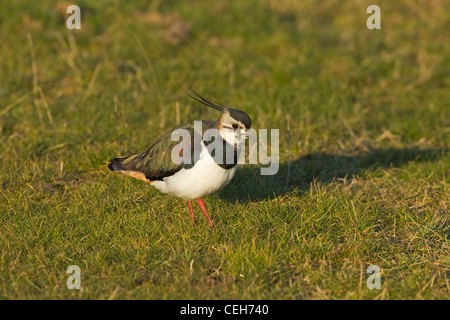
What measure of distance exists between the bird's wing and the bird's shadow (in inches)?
30.9

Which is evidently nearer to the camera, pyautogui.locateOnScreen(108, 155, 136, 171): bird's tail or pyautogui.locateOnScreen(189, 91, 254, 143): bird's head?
pyautogui.locateOnScreen(189, 91, 254, 143): bird's head

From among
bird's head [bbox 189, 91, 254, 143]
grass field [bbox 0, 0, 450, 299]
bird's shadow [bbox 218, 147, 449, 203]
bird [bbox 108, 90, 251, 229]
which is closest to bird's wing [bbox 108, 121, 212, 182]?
bird [bbox 108, 90, 251, 229]

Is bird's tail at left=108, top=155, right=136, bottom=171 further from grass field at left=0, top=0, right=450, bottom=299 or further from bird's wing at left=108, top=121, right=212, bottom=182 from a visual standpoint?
grass field at left=0, top=0, right=450, bottom=299

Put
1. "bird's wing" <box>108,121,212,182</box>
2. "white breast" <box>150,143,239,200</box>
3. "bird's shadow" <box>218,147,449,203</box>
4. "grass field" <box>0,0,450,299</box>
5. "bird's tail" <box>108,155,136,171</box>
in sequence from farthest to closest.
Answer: "bird's shadow" <box>218,147,449,203</box> → "bird's tail" <box>108,155,136,171</box> → "bird's wing" <box>108,121,212,182</box> → "white breast" <box>150,143,239,200</box> → "grass field" <box>0,0,450,299</box>

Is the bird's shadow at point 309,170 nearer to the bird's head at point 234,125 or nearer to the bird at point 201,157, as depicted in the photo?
the bird at point 201,157

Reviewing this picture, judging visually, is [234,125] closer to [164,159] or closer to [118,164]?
[164,159]

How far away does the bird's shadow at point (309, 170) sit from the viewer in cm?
564

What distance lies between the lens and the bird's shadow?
5.64m

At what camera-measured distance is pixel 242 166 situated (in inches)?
240

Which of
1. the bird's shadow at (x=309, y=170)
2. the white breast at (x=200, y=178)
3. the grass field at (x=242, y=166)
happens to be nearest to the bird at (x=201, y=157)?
the white breast at (x=200, y=178)

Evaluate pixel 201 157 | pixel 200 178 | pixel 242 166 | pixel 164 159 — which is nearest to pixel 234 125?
pixel 201 157

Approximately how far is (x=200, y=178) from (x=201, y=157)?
0.17 metres

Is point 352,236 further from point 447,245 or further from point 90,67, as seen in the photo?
point 90,67
